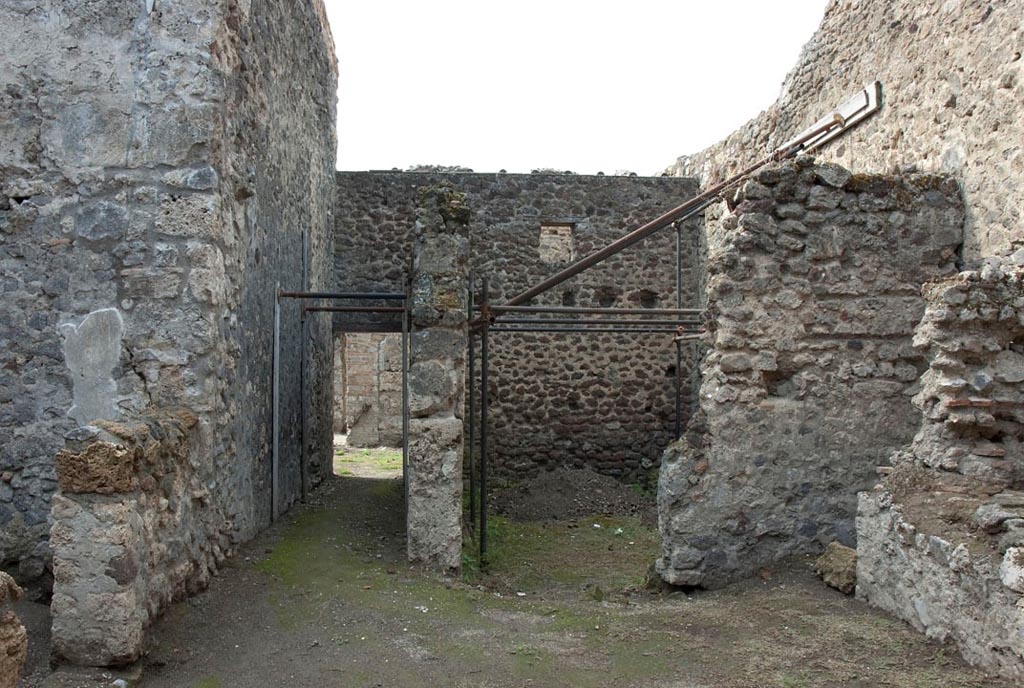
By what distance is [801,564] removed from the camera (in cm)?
549

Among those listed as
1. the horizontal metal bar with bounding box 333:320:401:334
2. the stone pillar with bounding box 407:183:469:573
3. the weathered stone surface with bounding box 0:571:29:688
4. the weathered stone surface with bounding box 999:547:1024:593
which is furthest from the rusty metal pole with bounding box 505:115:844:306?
the weathered stone surface with bounding box 0:571:29:688

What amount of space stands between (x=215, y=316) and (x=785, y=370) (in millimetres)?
3748

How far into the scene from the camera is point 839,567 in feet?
16.6

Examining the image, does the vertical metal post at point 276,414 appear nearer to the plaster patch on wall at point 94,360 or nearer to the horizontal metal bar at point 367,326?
the plaster patch on wall at point 94,360

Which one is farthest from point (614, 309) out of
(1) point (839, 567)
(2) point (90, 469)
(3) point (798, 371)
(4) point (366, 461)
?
(4) point (366, 461)

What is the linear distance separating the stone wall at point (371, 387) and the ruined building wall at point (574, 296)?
479cm

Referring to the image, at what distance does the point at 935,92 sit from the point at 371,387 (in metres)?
12.4

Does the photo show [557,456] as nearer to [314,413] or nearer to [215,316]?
[314,413]

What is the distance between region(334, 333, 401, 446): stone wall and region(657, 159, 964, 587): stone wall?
36.5 ft

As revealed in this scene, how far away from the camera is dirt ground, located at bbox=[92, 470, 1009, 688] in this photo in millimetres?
3941

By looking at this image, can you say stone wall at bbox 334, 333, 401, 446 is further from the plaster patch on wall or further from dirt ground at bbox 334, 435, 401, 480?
the plaster patch on wall

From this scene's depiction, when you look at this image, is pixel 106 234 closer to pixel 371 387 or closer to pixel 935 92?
pixel 935 92

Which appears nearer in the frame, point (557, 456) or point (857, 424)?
point (857, 424)

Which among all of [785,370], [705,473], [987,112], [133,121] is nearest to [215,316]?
[133,121]
